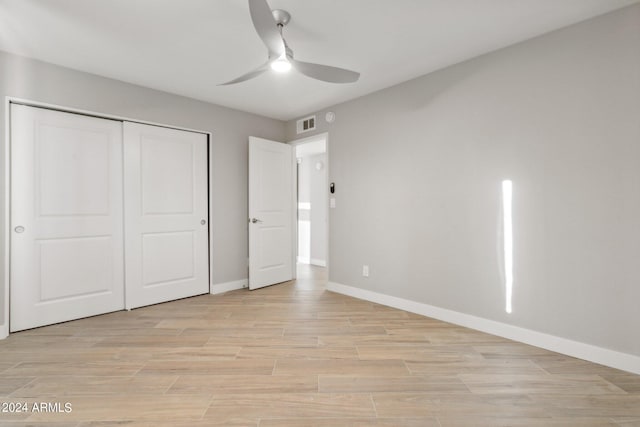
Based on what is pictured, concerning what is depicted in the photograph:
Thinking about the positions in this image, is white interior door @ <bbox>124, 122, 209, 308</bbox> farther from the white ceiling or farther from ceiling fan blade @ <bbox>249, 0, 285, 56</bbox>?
ceiling fan blade @ <bbox>249, 0, 285, 56</bbox>

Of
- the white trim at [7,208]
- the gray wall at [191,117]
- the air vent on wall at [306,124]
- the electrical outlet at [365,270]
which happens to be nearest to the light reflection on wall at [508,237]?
the electrical outlet at [365,270]

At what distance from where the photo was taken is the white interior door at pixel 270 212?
4.05m

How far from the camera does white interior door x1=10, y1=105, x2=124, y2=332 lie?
2635 millimetres

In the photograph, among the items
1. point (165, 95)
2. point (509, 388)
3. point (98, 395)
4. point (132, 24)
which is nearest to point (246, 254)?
point (165, 95)

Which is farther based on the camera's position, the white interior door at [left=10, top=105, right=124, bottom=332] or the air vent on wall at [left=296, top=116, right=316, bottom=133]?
the air vent on wall at [left=296, top=116, right=316, bottom=133]

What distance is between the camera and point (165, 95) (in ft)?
11.3

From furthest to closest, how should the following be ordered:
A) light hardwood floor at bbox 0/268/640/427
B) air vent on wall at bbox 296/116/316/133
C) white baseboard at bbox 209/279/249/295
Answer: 1. air vent on wall at bbox 296/116/316/133
2. white baseboard at bbox 209/279/249/295
3. light hardwood floor at bbox 0/268/640/427

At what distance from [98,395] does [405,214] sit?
287 cm

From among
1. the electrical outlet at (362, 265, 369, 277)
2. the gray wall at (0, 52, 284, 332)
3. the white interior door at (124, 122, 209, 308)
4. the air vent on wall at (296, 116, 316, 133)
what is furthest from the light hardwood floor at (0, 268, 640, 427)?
the air vent on wall at (296, 116, 316, 133)

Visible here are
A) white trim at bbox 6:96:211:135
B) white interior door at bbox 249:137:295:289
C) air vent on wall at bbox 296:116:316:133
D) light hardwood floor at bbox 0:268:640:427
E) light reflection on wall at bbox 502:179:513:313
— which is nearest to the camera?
light hardwood floor at bbox 0:268:640:427

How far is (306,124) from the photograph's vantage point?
169 inches

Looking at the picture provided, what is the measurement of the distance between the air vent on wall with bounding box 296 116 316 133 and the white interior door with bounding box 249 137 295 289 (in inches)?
13.0

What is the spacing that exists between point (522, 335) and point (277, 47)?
9.43ft

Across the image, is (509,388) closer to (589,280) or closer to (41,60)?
(589,280)
